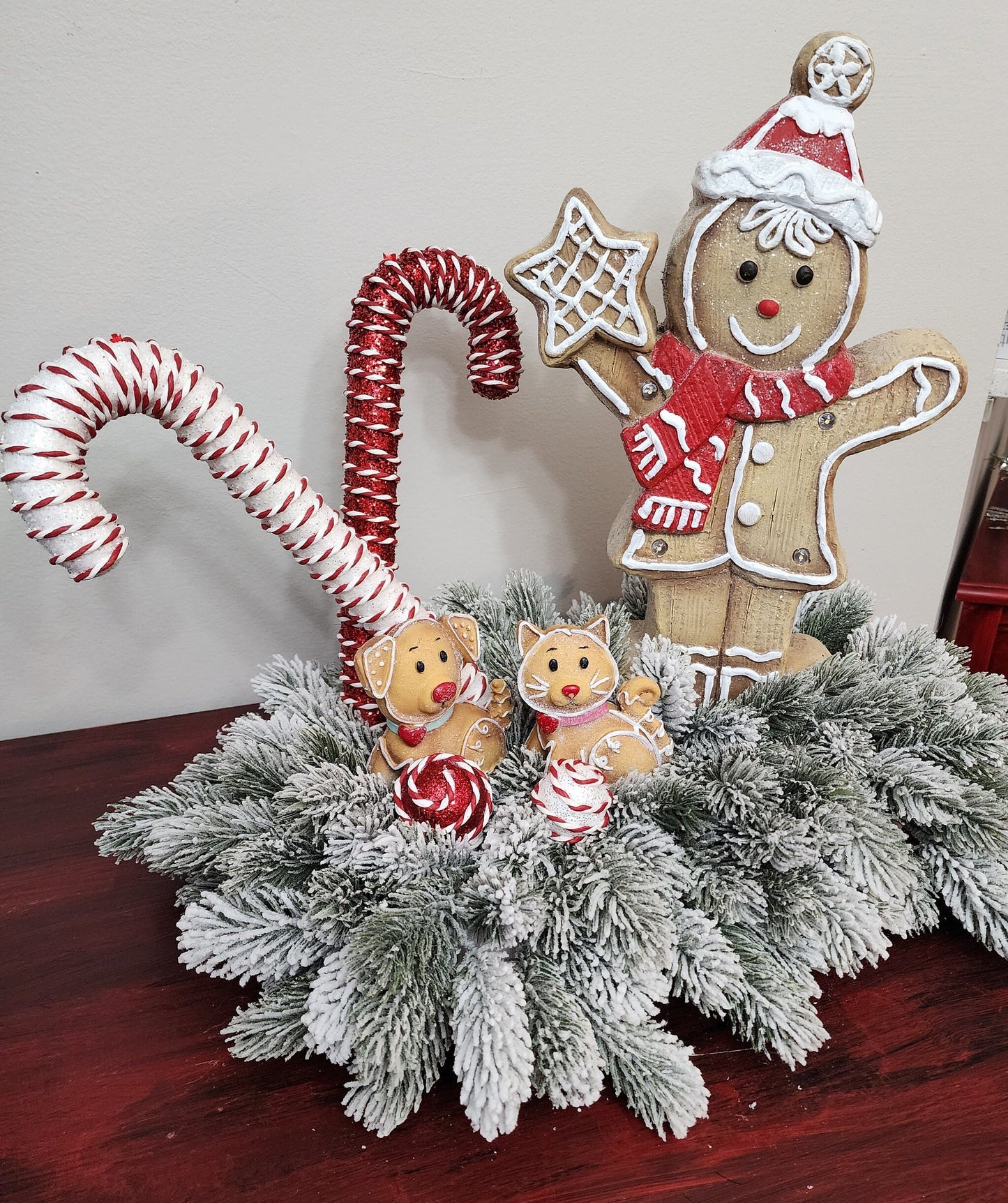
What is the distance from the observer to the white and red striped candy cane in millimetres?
478

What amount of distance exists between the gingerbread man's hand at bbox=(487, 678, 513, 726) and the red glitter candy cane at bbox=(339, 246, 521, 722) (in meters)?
0.10

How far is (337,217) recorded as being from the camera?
78 centimetres

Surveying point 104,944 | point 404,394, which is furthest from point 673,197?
point 104,944

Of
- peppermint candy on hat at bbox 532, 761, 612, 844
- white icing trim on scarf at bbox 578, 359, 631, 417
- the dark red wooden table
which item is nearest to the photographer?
the dark red wooden table

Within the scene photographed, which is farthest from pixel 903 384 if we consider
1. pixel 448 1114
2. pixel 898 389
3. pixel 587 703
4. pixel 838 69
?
pixel 448 1114

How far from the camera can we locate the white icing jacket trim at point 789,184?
0.57 m

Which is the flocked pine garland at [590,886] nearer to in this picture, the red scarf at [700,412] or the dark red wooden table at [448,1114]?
the dark red wooden table at [448,1114]

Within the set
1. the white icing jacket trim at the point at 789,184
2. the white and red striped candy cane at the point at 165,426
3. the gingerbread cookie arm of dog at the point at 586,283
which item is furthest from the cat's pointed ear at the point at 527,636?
the white icing jacket trim at the point at 789,184

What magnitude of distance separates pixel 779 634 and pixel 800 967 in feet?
0.87

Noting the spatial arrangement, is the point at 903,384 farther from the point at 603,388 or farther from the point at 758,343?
the point at 603,388

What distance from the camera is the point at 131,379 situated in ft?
1.66

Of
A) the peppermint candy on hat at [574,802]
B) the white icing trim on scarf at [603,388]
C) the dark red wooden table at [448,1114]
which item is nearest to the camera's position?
the dark red wooden table at [448,1114]

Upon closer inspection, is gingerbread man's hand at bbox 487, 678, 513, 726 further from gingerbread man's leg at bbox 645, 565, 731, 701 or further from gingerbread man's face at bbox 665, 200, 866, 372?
gingerbread man's face at bbox 665, 200, 866, 372

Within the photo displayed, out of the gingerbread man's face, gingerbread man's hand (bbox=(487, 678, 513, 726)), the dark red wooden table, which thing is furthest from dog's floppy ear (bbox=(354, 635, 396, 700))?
the gingerbread man's face
